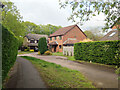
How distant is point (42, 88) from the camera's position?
3844 millimetres

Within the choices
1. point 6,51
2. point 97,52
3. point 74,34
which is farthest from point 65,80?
point 74,34

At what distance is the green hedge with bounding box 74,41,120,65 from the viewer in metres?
8.59

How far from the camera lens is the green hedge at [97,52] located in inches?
338

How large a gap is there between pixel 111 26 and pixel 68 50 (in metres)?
15.3

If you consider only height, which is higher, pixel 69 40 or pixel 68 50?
pixel 69 40

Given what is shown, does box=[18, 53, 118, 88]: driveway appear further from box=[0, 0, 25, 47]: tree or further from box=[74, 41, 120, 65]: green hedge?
box=[0, 0, 25, 47]: tree

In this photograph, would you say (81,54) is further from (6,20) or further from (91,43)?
(6,20)

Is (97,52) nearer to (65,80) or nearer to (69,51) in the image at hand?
(65,80)

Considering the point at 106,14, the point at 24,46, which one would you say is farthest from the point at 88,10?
the point at 24,46

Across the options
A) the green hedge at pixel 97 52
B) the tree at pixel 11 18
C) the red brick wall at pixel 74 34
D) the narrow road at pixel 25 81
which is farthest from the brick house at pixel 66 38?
the narrow road at pixel 25 81

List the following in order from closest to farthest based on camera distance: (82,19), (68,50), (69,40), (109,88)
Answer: (82,19) < (109,88) < (68,50) < (69,40)

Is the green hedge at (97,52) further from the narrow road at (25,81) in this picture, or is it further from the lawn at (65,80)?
the narrow road at (25,81)

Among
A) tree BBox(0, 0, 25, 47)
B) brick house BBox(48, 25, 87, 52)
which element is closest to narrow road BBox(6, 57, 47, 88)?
tree BBox(0, 0, 25, 47)

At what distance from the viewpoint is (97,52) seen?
9.97m
